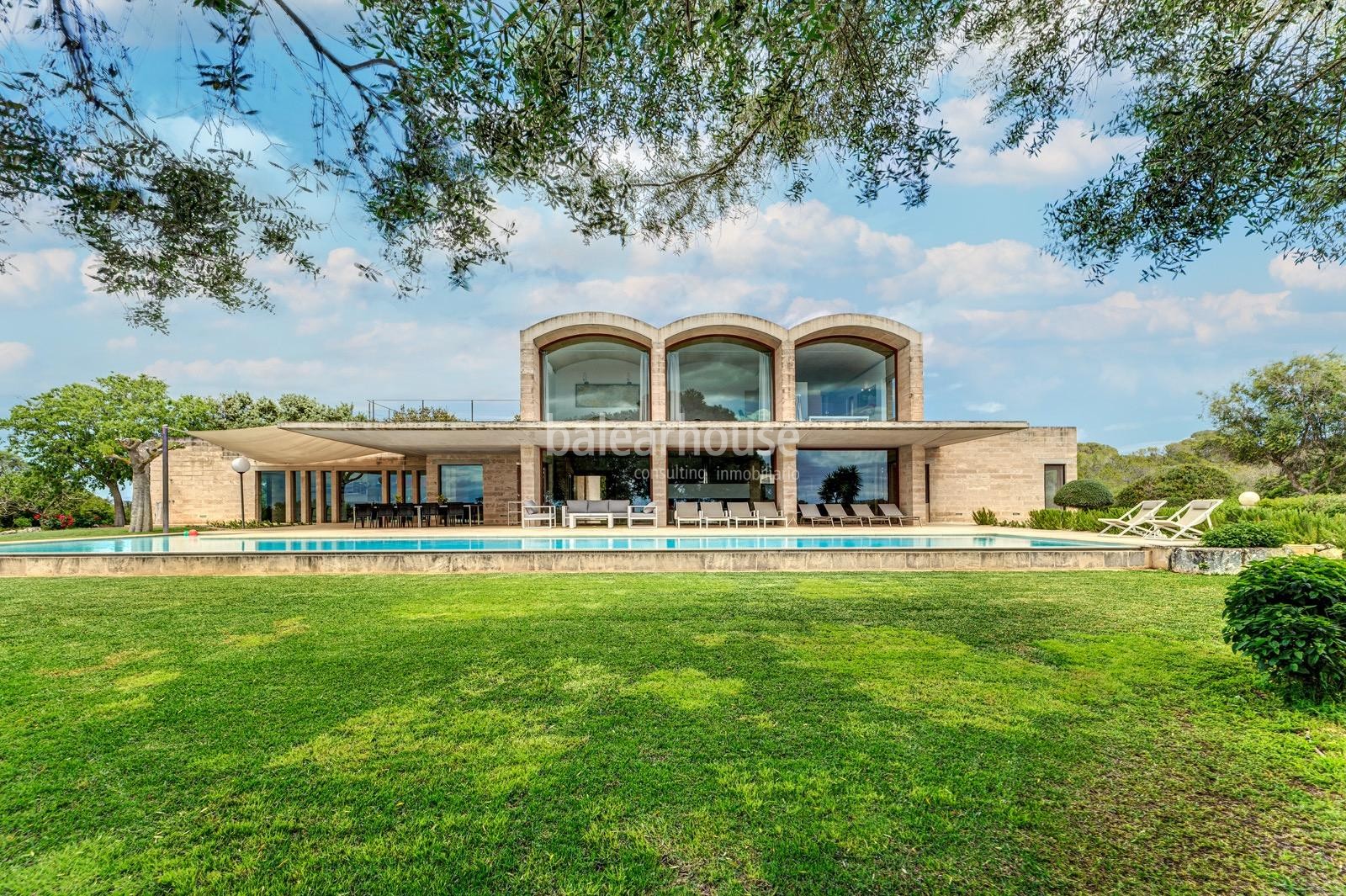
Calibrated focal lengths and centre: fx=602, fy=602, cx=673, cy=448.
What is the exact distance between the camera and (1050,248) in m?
5.19

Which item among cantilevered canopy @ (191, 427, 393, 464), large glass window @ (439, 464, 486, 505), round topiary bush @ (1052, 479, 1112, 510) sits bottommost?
round topiary bush @ (1052, 479, 1112, 510)

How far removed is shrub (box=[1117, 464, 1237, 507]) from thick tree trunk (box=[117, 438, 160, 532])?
3122 centimetres

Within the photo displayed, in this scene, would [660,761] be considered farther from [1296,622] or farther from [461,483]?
[461,483]

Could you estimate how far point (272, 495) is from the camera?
74.1 feet

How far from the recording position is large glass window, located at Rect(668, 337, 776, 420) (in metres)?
20.4

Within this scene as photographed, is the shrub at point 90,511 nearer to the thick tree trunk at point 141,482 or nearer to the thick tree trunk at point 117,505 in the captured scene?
the thick tree trunk at point 117,505

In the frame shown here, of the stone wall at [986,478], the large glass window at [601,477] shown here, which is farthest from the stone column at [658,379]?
the stone wall at [986,478]

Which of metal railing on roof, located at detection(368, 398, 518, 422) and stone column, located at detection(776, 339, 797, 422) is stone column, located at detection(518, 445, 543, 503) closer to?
metal railing on roof, located at detection(368, 398, 518, 422)

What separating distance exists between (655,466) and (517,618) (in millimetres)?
13231

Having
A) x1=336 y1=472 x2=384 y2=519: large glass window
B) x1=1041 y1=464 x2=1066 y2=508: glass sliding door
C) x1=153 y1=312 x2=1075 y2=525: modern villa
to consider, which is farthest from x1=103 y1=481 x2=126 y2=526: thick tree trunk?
x1=1041 y1=464 x2=1066 y2=508: glass sliding door

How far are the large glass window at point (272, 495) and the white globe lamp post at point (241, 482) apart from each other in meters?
0.64

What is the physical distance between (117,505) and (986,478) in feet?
107

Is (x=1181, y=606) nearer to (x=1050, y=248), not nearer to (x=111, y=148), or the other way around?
(x=1050, y=248)

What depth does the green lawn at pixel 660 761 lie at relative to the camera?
2336 mm
